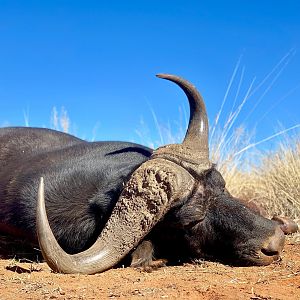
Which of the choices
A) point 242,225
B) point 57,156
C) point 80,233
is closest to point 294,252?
point 242,225

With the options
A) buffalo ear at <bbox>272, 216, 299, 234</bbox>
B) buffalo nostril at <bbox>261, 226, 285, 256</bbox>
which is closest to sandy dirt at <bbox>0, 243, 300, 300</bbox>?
buffalo nostril at <bbox>261, 226, 285, 256</bbox>

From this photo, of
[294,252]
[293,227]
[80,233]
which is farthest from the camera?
[293,227]

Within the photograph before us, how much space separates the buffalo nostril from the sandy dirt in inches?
3.3

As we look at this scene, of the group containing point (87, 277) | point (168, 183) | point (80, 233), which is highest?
point (168, 183)

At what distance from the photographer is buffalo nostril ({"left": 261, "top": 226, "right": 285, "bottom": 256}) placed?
3.85 metres

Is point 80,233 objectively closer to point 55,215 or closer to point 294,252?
point 55,215

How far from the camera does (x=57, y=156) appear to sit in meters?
4.64

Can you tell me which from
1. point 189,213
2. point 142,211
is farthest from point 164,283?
point 189,213

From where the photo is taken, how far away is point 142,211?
3684 millimetres

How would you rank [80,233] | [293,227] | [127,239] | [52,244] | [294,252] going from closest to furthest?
[52,244]
[127,239]
[80,233]
[294,252]
[293,227]

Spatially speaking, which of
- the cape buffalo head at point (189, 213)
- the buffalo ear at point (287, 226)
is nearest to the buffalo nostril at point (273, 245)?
the cape buffalo head at point (189, 213)

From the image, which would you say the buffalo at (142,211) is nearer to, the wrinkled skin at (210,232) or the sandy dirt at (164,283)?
the wrinkled skin at (210,232)

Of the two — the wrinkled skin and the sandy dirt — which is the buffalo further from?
the sandy dirt

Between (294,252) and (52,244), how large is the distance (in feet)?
6.60
